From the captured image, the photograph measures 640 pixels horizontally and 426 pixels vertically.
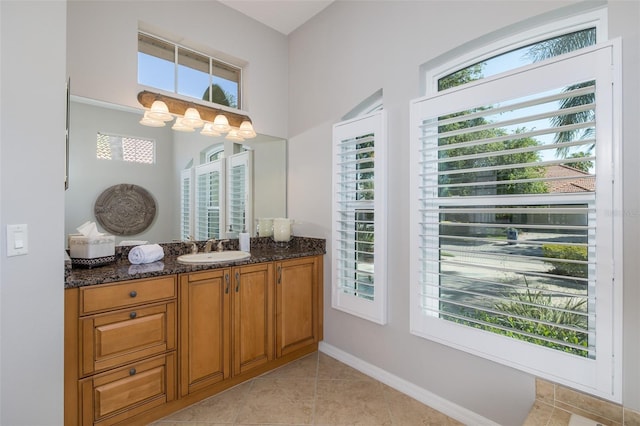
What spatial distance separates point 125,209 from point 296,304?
154 cm

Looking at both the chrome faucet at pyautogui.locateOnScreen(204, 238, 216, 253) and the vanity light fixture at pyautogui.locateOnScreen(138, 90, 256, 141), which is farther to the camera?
the chrome faucet at pyautogui.locateOnScreen(204, 238, 216, 253)

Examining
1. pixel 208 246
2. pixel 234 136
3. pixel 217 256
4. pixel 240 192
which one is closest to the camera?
pixel 217 256

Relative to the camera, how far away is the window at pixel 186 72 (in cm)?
246

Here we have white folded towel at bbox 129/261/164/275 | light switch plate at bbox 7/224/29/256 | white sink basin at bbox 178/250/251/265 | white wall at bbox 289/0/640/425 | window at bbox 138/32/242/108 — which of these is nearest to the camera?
light switch plate at bbox 7/224/29/256

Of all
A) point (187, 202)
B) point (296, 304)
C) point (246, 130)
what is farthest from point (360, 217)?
point (187, 202)

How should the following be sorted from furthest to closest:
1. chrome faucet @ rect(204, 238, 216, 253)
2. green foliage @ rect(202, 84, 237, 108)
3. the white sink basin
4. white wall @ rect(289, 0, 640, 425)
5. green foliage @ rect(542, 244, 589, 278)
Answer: green foliage @ rect(202, 84, 237, 108), chrome faucet @ rect(204, 238, 216, 253), the white sink basin, green foliage @ rect(542, 244, 589, 278), white wall @ rect(289, 0, 640, 425)

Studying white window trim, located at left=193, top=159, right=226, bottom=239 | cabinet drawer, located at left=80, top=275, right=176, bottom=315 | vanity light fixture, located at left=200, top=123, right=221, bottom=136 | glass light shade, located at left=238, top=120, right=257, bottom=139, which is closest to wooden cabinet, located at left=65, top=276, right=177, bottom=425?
cabinet drawer, located at left=80, top=275, right=176, bottom=315

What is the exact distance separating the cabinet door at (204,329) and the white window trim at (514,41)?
2.02 meters

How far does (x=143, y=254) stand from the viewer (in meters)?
2.10

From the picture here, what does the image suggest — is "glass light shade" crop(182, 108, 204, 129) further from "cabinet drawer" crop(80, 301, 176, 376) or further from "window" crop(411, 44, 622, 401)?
"window" crop(411, 44, 622, 401)

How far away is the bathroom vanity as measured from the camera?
1614mm

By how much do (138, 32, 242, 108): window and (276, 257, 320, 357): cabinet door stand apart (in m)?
1.70

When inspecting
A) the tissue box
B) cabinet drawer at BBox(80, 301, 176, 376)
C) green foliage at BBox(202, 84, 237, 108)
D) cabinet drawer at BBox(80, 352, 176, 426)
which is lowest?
cabinet drawer at BBox(80, 352, 176, 426)

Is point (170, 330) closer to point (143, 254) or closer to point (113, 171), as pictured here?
point (143, 254)
